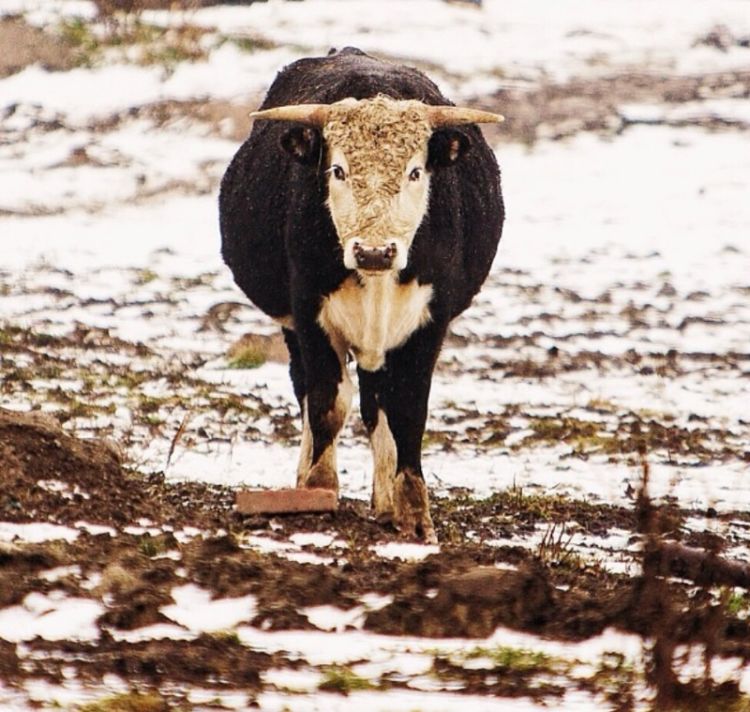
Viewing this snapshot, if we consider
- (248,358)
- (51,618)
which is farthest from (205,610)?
(248,358)

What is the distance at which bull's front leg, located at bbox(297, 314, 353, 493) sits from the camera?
7477mm

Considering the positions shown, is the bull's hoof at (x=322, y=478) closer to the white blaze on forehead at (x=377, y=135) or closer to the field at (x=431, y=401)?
the field at (x=431, y=401)

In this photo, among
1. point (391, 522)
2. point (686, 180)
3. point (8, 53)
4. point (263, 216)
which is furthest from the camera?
point (8, 53)

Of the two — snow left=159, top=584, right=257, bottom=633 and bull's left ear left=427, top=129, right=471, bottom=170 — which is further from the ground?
bull's left ear left=427, top=129, right=471, bottom=170

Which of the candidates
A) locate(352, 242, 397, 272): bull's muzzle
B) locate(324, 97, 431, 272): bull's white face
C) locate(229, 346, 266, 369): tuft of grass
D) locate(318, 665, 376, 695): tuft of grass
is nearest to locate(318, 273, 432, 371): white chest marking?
locate(324, 97, 431, 272): bull's white face

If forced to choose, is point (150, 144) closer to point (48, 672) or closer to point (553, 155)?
point (553, 155)

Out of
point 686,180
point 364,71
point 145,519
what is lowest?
point 686,180

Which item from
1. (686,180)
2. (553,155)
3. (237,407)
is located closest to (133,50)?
(553,155)

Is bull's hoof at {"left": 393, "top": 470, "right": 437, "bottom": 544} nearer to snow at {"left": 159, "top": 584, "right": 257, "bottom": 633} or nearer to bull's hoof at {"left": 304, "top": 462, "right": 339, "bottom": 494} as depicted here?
bull's hoof at {"left": 304, "top": 462, "right": 339, "bottom": 494}

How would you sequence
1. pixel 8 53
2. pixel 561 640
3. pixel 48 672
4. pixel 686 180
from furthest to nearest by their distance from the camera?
pixel 8 53 → pixel 686 180 → pixel 561 640 → pixel 48 672

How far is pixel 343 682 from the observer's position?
4.19 metres

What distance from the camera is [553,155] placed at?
2050cm

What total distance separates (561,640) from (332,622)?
0.62 m

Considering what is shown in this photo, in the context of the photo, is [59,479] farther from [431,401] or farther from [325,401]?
[431,401]
